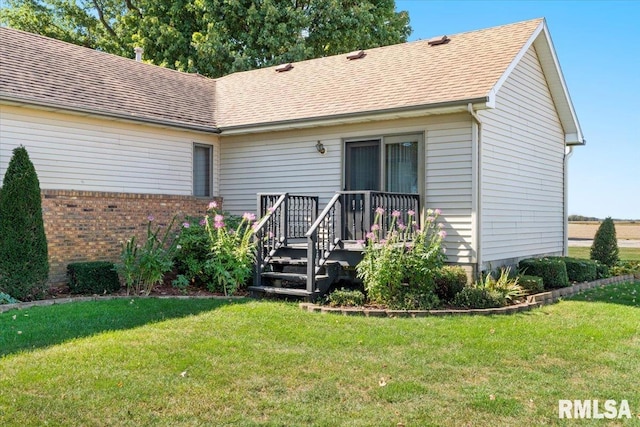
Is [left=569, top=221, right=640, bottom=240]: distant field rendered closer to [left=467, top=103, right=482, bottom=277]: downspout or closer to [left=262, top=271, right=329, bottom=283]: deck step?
[left=467, top=103, right=482, bottom=277]: downspout

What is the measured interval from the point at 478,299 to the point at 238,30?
16.4 metres

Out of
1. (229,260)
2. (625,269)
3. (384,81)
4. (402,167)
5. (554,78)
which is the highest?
(554,78)

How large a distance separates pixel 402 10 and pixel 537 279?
19.6m

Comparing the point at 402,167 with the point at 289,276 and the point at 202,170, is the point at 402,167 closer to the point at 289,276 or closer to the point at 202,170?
the point at 289,276

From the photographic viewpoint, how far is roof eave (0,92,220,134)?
9.44 m

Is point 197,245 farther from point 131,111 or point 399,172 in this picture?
point 399,172

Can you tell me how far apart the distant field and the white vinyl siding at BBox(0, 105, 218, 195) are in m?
26.1

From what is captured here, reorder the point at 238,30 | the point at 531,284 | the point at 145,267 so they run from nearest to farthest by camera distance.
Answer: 1. the point at 145,267
2. the point at 531,284
3. the point at 238,30

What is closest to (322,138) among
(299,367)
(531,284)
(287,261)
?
(287,261)

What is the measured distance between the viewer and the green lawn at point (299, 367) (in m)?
4.37

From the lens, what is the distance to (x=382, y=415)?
4348 mm

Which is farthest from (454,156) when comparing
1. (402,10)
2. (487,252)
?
(402,10)

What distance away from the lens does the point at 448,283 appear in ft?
29.8

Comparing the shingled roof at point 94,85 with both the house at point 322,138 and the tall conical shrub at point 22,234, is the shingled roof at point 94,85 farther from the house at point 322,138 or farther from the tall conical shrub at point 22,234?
the tall conical shrub at point 22,234
